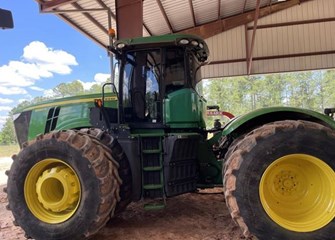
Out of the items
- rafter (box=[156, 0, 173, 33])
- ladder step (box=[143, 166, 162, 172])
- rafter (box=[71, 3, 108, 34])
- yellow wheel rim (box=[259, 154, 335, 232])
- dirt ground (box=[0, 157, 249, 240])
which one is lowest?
dirt ground (box=[0, 157, 249, 240])

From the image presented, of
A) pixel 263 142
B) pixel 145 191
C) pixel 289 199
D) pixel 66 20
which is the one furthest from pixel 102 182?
pixel 66 20

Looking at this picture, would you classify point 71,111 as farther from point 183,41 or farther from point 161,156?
point 183,41

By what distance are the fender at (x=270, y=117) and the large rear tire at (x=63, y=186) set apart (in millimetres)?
1572

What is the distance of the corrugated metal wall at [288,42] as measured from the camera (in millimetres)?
15805

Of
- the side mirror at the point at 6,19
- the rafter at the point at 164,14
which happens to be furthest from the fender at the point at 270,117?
the rafter at the point at 164,14

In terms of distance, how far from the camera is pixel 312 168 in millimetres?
3568

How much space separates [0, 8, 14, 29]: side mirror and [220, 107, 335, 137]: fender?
264cm

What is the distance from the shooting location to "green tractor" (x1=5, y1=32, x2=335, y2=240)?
3439mm

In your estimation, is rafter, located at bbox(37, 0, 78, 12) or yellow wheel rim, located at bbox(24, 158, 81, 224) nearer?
yellow wheel rim, located at bbox(24, 158, 81, 224)

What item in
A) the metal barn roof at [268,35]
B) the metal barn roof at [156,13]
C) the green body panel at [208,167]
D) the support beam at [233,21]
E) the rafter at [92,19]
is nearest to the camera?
the green body panel at [208,167]

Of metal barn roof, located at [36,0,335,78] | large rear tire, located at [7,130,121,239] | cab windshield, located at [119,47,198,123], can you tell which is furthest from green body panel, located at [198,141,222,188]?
metal barn roof, located at [36,0,335,78]

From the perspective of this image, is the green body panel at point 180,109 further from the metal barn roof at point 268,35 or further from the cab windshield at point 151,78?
the metal barn roof at point 268,35

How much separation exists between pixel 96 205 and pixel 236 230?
174 centimetres

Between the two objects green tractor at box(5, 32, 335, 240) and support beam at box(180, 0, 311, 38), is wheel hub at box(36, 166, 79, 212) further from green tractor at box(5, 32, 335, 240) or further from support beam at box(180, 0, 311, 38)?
support beam at box(180, 0, 311, 38)
